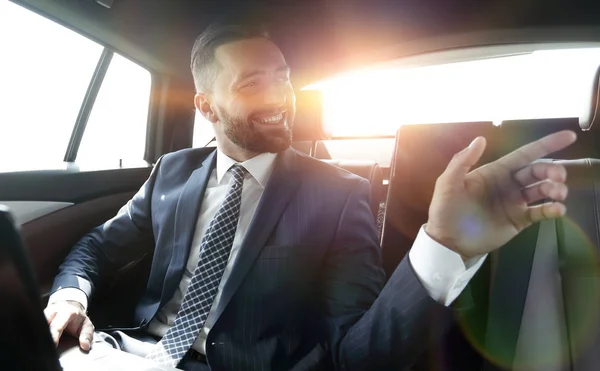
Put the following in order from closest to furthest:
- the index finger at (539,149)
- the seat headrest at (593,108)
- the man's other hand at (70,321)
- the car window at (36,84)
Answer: the index finger at (539,149), the man's other hand at (70,321), the seat headrest at (593,108), the car window at (36,84)

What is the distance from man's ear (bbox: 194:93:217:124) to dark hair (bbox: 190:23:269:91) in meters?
0.02

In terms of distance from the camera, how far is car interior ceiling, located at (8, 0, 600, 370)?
47.0 inches

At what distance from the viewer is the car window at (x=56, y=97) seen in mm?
1747

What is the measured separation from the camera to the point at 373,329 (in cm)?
93

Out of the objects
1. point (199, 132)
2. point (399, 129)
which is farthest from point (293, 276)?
point (199, 132)

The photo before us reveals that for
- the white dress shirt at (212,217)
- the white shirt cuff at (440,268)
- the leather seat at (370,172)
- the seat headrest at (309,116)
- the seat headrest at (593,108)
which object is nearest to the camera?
the white shirt cuff at (440,268)

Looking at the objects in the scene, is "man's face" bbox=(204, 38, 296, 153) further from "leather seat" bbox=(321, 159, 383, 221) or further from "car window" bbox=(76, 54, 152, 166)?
"car window" bbox=(76, 54, 152, 166)

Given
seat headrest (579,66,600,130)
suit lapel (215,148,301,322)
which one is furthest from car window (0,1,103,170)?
seat headrest (579,66,600,130)

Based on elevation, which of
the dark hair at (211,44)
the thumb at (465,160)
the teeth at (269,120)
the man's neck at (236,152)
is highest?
the dark hair at (211,44)

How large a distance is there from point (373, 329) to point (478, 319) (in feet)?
1.62

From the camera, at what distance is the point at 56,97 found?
6.44 feet

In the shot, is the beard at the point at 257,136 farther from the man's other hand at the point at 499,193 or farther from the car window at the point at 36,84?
the car window at the point at 36,84

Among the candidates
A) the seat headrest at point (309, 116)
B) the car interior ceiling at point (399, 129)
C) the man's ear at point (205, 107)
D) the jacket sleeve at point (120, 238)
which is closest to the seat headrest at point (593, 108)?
the car interior ceiling at point (399, 129)

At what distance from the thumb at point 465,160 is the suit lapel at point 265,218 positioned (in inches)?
22.9
